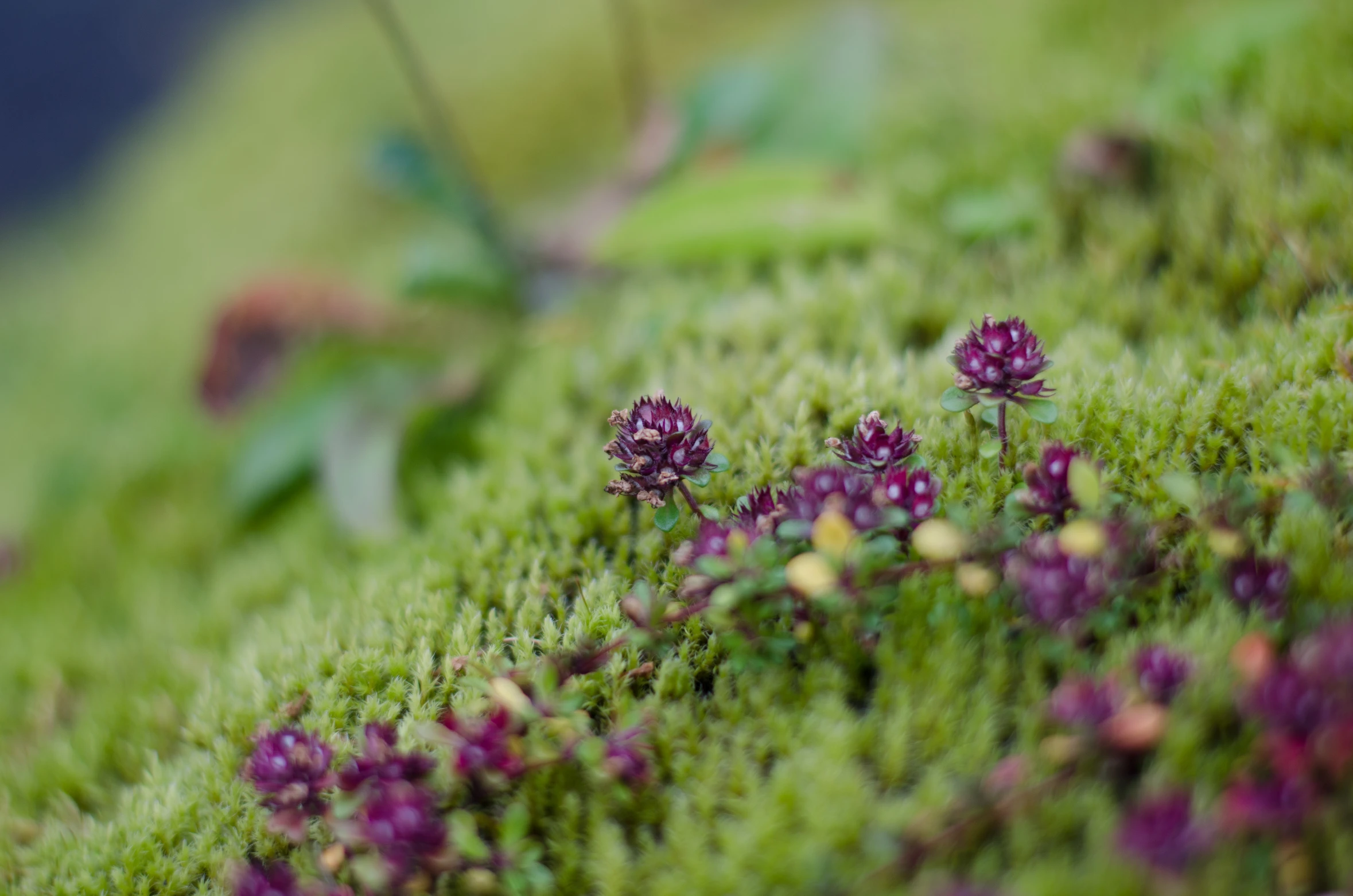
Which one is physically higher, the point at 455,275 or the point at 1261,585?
the point at 455,275

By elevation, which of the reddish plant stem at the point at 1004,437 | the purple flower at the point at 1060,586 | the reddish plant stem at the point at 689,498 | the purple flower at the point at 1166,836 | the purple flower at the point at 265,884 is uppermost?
the reddish plant stem at the point at 1004,437

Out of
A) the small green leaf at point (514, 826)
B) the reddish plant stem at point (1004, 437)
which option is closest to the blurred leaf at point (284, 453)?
the small green leaf at point (514, 826)

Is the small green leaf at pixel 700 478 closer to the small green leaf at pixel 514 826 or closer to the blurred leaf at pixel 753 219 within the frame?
the small green leaf at pixel 514 826

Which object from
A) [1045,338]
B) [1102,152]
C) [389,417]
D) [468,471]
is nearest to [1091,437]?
[1045,338]

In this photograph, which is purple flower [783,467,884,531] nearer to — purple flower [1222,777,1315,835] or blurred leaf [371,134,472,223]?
purple flower [1222,777,1315,835]

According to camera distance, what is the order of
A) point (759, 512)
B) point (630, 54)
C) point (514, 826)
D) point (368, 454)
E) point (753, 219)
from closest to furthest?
point (514, 826) → point (759, 512) → point (368, 454) → point (753, 219) → point (630, 54)

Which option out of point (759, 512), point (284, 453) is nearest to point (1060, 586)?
point (759, 512)

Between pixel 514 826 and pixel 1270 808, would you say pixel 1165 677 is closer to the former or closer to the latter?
pixel 1270 808
